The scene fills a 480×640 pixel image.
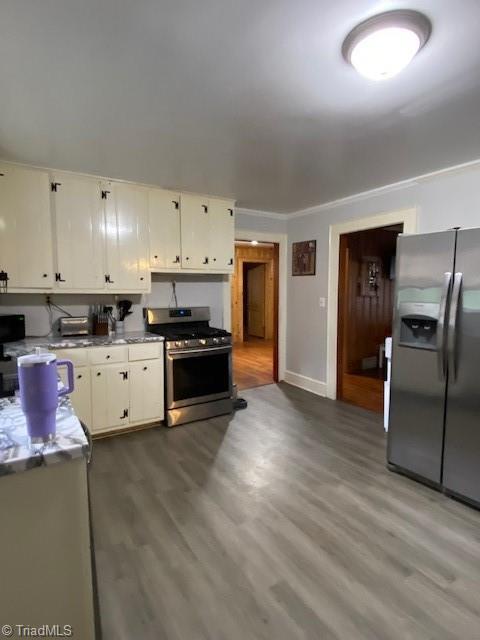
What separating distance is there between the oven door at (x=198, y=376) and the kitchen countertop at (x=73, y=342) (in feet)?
1.04

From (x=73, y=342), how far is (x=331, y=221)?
312 centimetres

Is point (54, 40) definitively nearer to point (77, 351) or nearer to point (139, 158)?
point (139, 158)

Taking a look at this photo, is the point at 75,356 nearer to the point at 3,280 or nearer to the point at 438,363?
the point at 3,280

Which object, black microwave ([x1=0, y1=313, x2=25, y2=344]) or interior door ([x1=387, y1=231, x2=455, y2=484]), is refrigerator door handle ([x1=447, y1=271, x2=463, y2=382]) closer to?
interior door ([x1=387, y1=231, x2=455, y2=484])

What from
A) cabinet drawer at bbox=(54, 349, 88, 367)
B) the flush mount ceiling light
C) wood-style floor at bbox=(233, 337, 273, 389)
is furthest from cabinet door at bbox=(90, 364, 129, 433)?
the flush mount ceiling light

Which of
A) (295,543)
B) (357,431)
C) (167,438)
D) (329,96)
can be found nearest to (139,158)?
(329,96)

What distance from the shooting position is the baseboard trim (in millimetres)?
4493

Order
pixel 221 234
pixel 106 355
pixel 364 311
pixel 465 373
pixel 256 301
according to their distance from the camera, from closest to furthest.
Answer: pixel 465 373, pixel 106 355, pixel 221 234, pixel 364 311, pixel 256 301

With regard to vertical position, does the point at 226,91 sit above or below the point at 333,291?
above

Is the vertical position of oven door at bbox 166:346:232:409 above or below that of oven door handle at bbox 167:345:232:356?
below

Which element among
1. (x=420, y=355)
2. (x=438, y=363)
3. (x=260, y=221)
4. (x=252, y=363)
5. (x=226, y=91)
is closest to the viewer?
(x=226, y=91)

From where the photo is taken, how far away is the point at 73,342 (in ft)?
10.0

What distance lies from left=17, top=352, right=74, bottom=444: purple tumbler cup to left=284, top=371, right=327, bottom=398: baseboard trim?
3.83m

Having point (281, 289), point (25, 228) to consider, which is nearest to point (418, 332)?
point (281, 289)
